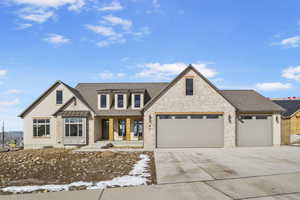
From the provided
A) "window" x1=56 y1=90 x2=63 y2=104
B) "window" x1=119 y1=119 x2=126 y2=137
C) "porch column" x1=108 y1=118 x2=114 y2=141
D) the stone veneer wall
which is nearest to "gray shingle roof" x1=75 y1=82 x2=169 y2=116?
"porch column" x1=108 y1=118 x2=114 y2=141

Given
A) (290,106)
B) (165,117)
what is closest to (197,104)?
(165,117)

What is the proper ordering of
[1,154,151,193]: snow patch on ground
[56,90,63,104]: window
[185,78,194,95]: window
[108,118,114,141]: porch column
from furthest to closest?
1. [108,118,114,141]: porch column
2. [56,90,63,104]: window
3. [185,78,194,95]: window
4. [1,154,151,193]: snow patch on ground

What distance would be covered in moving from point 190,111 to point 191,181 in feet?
39.6

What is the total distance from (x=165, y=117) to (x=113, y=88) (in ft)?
29.9

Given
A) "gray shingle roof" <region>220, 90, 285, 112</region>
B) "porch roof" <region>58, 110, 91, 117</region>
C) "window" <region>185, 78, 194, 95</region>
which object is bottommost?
"porch roof" <region>58, 110, 91, 117</region>

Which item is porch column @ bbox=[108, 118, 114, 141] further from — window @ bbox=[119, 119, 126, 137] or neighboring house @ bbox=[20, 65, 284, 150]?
window @ bbox=[119, 119, 126, 137]

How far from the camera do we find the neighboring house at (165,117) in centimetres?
1958

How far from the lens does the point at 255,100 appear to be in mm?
22062

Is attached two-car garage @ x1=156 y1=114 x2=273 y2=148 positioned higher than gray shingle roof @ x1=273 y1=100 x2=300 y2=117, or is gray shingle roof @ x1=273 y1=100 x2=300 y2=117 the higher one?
gray shingle roof @ x1=273 y1=100 x2=300 y2=117

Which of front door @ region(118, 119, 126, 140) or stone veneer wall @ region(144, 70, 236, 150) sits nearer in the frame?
stone veneer wall @ region(144, 70, 236, 150)

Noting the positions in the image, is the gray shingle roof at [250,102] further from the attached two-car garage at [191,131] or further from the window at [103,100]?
the window at [103,100]

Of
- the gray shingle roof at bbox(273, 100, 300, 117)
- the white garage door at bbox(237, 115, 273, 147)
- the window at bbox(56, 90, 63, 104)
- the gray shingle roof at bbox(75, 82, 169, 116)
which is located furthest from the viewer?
the gray shingle roof at bbox(273, 100, 300, 117)

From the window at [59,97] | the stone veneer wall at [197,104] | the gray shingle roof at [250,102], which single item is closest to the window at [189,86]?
the stone veneer wall at [197,104]

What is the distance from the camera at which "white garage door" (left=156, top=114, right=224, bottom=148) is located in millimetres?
19531
